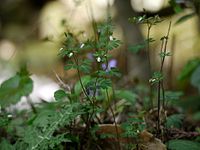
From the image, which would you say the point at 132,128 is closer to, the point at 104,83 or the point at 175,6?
the point at 104,83

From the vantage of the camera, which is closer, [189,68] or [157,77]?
[157,77]

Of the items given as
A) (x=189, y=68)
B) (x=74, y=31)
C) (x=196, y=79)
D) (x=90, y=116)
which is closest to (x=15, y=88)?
(x=90, y=116)

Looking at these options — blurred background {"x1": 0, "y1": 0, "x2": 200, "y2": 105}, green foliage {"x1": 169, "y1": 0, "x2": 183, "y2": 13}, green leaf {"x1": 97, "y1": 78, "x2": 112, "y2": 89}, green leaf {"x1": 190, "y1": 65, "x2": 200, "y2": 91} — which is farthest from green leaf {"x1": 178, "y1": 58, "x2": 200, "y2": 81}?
green leaf {"x1": 97, "y1": 78, "x2": 112, "y2": 89}

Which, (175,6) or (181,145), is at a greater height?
(175,6)

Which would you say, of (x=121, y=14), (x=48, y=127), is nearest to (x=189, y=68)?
(x=48, y=127)

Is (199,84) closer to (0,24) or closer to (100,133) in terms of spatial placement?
(100,133)
